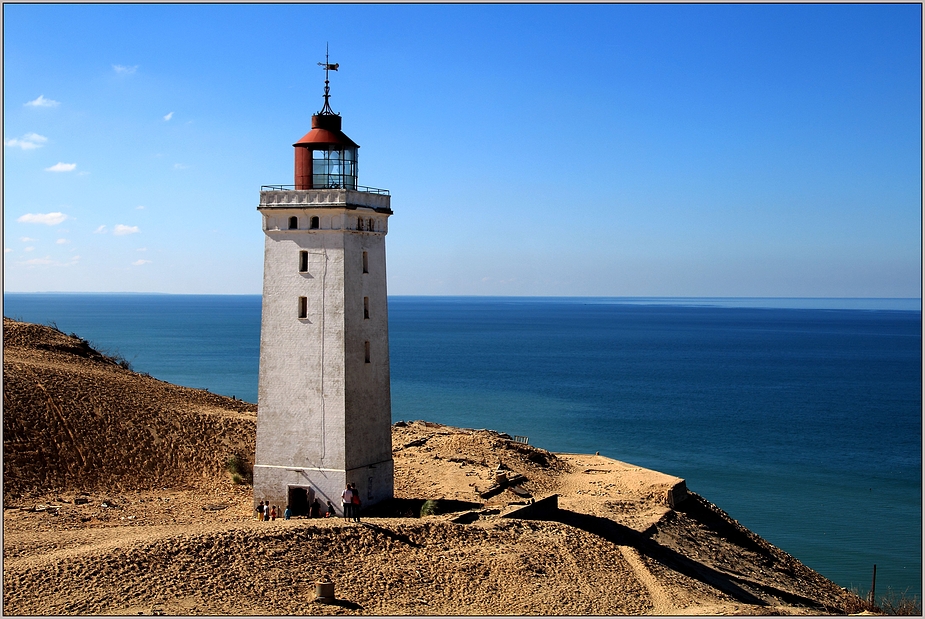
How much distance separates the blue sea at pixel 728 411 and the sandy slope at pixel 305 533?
9.35 m

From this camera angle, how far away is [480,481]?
82.2 feet

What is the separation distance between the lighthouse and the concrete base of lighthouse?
25mm

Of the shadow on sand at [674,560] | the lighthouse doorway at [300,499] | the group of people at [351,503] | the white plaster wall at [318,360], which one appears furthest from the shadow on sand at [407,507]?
the shadow on sand at [674,560]

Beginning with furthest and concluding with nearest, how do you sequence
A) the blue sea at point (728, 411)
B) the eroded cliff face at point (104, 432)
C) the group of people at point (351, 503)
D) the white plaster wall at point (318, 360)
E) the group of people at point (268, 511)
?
1. the blue sea at point (728, 411)
2. the eroded cliff face at point (104, 432)
3. the group of people at point (268, 511)
4. the white plaster wall at point (318, 360)
5. the group of people at point (351, 503)

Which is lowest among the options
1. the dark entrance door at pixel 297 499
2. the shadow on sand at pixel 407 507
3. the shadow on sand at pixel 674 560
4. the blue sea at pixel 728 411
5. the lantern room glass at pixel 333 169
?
the blue sea at pixel 728 411

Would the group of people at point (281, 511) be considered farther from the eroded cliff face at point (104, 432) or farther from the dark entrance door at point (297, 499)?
the eroded cliff face at point (104, 432)

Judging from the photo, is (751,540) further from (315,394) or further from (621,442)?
(621,442)

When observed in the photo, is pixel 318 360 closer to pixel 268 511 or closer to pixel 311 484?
pixel 311 484

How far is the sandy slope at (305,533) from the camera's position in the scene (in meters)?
15.4

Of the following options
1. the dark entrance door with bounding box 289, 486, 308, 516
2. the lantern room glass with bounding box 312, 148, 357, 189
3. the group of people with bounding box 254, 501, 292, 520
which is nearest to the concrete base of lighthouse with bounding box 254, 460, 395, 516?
the dark entrance door with bounding box 289, 486, 308, 516

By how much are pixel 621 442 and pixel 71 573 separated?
41210 millimetres

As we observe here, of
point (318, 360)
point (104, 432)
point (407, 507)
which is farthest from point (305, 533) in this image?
point (104, 432)

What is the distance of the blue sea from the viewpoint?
3609 centimetres

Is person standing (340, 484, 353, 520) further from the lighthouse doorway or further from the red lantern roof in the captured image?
the red lantern roof
